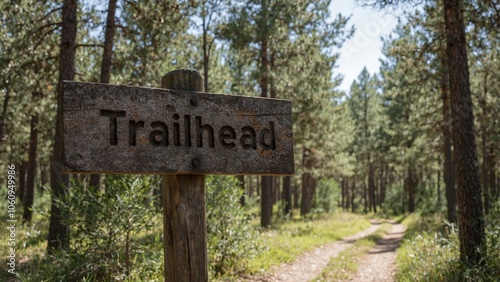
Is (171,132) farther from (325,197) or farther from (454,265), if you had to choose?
(325,197)

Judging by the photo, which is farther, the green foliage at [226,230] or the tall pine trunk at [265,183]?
the tall pine trunk at [265,183]

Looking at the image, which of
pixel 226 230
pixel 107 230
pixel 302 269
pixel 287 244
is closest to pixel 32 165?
pixel 287 244

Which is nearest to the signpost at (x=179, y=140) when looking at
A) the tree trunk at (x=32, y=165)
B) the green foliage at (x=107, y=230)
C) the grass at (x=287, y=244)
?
the green foliage at (x=107, y=230)

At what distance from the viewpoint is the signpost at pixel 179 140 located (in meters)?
2.09

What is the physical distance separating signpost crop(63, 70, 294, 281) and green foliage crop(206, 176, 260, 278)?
200 inches

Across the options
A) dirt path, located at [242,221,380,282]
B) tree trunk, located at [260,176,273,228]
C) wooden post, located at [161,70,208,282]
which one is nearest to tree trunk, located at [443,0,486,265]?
dirt path, located at [242,221,380,282]

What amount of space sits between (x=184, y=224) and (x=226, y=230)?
5.44 metres

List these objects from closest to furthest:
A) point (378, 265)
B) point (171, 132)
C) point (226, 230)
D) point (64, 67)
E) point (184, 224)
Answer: point (171, 132)
point (184, 224)
point (226, 230)
point (64, 67)
point (378, 265)

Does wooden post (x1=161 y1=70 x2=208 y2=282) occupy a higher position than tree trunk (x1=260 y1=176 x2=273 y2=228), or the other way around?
wooden post (x1=161 y1=70 x2=208 y2=282)

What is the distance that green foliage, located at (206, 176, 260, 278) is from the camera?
7477 mm

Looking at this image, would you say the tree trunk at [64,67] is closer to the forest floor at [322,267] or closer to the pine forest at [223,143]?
the pine forest at [223,143]

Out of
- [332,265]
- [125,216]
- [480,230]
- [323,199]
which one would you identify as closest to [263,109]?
[125,216]

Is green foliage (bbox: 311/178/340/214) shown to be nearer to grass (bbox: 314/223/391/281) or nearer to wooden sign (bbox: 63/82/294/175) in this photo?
grass (bbox: 314/223/391/281)

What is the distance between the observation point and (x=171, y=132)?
2.29 m
